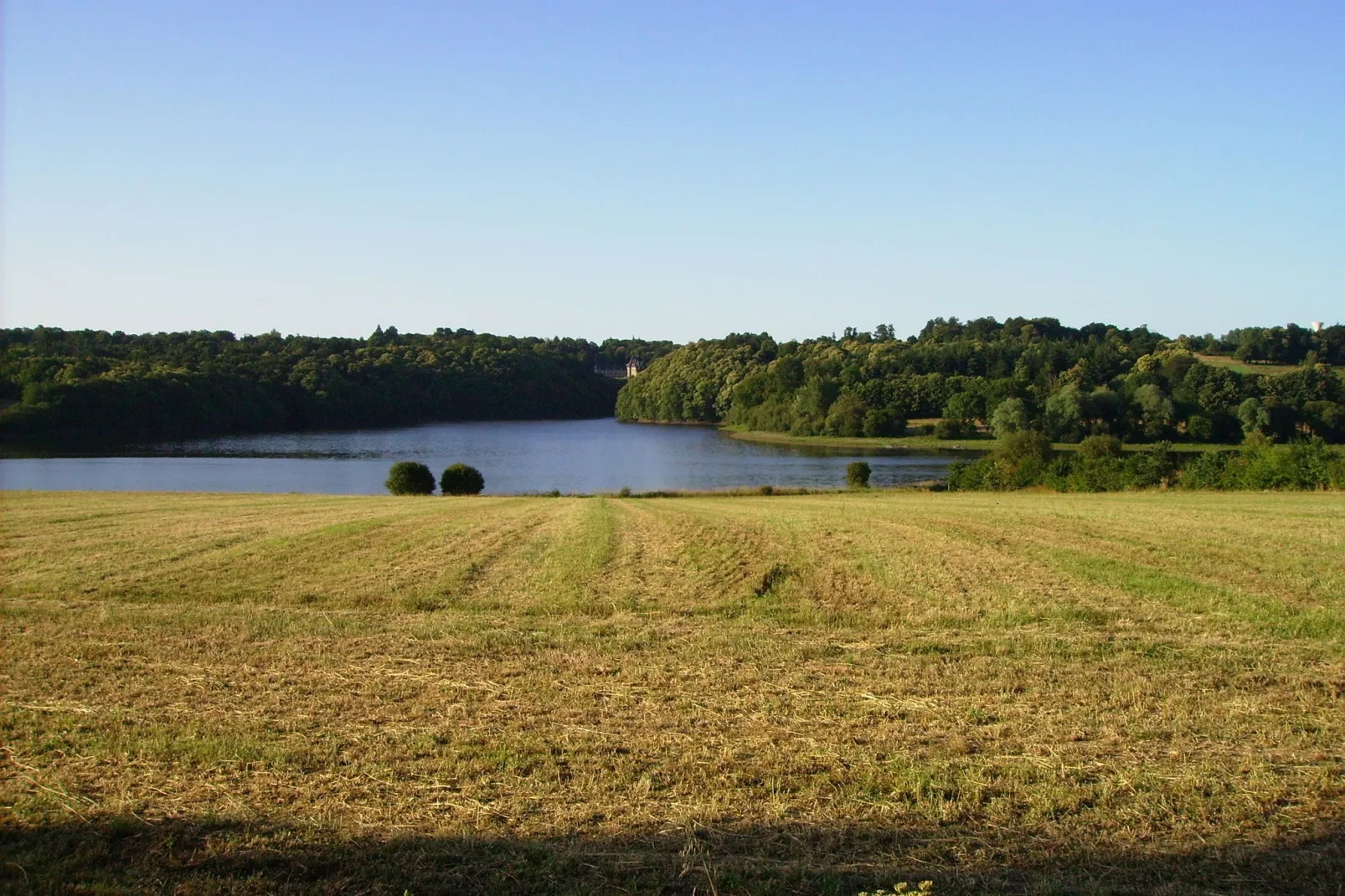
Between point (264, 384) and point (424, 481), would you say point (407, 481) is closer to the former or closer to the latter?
point (424, 481)

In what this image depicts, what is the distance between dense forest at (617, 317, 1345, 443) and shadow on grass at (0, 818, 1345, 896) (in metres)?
87.0

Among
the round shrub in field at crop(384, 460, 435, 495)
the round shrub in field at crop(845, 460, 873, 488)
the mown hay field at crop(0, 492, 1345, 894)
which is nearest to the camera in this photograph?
the mown hay field at crop(0, 492, 1345, 894)

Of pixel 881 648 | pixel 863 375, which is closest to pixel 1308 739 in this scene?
pixel 881 648

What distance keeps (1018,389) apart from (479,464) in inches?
2320

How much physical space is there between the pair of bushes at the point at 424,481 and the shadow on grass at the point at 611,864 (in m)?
33.8

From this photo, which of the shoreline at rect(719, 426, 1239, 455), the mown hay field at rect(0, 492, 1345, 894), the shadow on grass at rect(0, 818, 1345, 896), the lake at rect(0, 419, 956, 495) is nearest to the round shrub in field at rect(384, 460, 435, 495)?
the lake at rect(0, 419, 956, 495)

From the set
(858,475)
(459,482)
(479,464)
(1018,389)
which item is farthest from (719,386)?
(459,482)

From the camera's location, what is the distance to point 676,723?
21.4 ft

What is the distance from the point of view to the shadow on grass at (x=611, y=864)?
4.27 m

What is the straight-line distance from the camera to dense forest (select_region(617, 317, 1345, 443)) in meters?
89.0

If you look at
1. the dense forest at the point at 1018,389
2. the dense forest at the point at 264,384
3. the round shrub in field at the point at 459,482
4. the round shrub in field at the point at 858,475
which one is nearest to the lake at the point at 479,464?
the round shrub in field at the point at 858,475

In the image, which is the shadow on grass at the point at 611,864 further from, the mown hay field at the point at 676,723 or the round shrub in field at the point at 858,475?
the round shrub in field at the point at 858,475

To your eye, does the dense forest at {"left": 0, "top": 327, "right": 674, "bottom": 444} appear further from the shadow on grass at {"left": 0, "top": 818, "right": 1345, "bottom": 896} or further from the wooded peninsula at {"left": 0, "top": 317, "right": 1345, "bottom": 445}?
the shadow on grass at {"left": 0, "top": 818, "right": 1345, "bottom": 896}

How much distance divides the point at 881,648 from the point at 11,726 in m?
6.58
